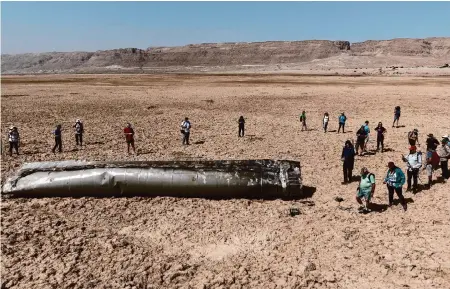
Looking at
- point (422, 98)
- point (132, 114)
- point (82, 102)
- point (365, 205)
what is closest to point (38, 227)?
point (365, 205)

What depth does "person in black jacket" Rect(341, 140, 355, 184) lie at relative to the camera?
565 inches

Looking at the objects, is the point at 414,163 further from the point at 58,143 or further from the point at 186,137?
the point at 58,143

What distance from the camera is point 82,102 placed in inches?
1673

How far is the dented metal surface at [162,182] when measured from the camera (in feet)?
42.8

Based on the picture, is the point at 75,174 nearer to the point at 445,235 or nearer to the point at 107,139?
the point at 107,139

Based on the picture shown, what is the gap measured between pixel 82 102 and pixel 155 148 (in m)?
25.2

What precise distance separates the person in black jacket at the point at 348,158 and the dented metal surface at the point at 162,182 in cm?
214

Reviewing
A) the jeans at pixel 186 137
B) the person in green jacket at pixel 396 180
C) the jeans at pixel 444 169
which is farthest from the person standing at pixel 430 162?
the jeans at pixel 186 137

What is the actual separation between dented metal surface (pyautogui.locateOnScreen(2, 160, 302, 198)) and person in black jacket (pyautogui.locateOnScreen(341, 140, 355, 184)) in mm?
2136

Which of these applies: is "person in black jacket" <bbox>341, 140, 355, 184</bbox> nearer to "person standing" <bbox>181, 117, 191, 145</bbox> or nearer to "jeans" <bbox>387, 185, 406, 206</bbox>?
"jeans" <bbox>387, 185, 406, 206</bbox>

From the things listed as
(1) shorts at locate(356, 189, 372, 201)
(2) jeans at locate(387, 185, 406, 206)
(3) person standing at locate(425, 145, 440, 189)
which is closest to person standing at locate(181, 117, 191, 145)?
(1) shorts at locate(356, 189, 372, 201)

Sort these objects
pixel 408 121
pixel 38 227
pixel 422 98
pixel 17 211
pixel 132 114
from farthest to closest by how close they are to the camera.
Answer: pixel 422 98, pixel 132 114, pixel 408 121, pixel 17 211, pixel 38 227

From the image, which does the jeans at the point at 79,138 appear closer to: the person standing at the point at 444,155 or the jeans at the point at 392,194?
the jeans at the point at 392,194

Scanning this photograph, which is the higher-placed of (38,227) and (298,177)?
(298,177)
